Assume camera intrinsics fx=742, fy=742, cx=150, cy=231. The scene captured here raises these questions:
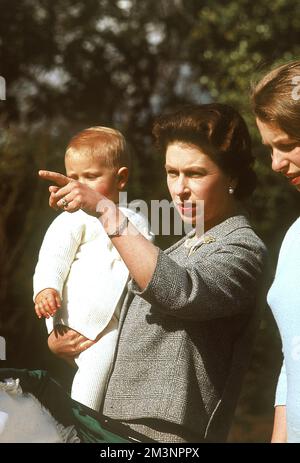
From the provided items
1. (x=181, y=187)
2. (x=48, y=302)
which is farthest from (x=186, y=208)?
(x=48, y=302)

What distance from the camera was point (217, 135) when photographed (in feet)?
4.72

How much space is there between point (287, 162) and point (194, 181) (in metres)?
0.19

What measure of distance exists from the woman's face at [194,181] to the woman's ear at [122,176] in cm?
24

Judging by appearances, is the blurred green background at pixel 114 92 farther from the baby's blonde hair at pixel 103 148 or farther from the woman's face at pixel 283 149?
the woman's face at pixel 283 149

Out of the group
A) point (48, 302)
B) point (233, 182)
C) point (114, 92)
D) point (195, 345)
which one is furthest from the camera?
point (114, 92)

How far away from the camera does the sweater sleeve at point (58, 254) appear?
1631 mm

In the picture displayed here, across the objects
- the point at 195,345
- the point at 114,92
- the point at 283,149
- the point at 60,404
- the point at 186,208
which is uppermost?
the point at 114,92

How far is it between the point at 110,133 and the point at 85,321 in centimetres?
44

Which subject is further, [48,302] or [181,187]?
[48,302]

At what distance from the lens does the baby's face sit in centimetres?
166

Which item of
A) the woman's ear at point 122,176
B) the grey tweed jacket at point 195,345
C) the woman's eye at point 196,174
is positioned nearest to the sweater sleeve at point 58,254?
the woman's ear at point 122,176

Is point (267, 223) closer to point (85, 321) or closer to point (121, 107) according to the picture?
point (121, 107)

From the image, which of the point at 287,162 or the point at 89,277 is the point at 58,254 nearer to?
the point at 89,277

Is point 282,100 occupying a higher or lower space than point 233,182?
higher
